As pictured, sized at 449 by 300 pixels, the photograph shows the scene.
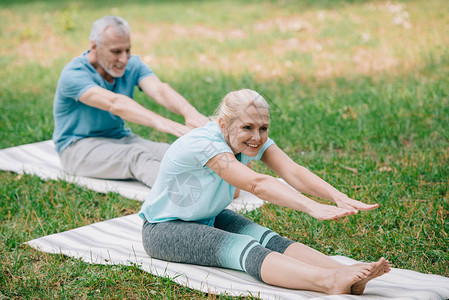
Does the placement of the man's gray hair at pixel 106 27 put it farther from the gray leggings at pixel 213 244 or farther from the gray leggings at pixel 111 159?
the gray leggings at pixel 213 244

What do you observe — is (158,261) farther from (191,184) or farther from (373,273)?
(373,273)

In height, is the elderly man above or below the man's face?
below

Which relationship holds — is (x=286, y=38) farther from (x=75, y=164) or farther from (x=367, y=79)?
(x=75, y=164)

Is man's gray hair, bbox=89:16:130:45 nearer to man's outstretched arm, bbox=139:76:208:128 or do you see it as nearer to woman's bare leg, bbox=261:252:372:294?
man's outstretched arm, bbox=139:76:208:128

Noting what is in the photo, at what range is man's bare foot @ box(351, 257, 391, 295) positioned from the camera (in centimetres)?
247

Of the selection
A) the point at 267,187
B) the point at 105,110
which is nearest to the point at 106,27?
the point at 105,110

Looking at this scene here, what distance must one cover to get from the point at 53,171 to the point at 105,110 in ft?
2.43

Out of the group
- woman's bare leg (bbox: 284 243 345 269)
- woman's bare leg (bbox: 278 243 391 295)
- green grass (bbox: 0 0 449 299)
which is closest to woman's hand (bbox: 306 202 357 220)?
woman's bare leg (bbox: 278 243 391 295)

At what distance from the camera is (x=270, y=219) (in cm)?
371

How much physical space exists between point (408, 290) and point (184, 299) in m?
1.07

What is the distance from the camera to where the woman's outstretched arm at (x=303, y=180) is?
2.70 m

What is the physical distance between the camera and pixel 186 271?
2.97 meters

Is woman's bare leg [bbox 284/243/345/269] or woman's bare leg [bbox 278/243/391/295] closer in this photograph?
woman's bare leg [bbox 278/243/391/295]

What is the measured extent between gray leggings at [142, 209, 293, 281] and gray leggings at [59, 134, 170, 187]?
4.28 feet
